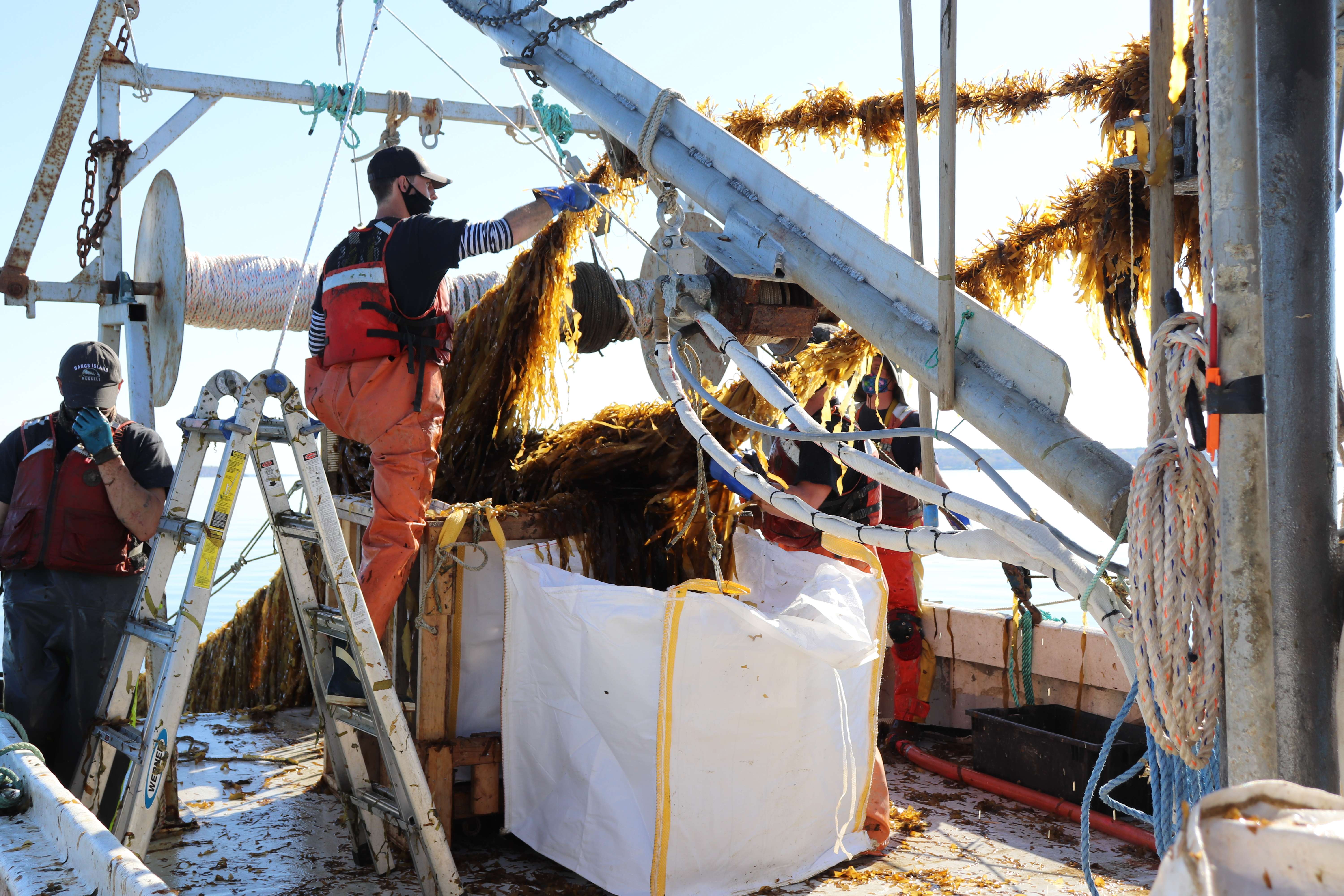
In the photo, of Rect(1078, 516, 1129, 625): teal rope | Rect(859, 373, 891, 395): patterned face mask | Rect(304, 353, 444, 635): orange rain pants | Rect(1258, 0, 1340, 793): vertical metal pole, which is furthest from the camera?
Rect(859, 373, 891, 395): patterned face mask

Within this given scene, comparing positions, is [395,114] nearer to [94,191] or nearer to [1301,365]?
[94,191]

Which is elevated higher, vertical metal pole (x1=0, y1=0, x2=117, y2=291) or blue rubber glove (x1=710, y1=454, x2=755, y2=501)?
vertical metal pole (x1=0, y1=0, x2=117, y2=291)

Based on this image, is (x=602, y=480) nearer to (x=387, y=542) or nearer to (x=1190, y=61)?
(x=387, y=542)

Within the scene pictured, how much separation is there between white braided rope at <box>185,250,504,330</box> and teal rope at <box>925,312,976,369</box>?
438cm

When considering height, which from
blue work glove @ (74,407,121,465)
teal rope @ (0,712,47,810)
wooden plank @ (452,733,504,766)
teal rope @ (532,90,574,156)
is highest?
teal rope @ (532,90,574,156)

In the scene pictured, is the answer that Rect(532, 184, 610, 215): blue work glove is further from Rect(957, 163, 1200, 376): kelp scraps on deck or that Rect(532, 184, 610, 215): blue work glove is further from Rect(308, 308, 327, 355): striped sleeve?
Rect(957, 163, 1200, 376): kelp scraps on deck

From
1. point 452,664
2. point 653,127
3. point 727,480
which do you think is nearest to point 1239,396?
point 653,127

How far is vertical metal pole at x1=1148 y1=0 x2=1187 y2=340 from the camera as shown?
2328 mm

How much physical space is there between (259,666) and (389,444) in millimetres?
3062

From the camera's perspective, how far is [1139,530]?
1877 millimetres

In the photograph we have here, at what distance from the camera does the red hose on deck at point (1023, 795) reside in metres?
4.29

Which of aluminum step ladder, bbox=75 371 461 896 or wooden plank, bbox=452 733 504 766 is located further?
wooden plank, bbox=452 733 504 766

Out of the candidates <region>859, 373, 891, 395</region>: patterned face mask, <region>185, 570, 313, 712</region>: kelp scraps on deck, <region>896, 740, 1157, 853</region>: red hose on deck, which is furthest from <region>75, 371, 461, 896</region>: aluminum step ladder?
<region>859, 373, 891, 395</region>: patterned face mask

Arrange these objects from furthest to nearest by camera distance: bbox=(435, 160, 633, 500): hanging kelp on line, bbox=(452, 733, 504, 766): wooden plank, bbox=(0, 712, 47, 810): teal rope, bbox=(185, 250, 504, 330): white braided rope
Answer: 1. bbox=(185, 250, 504, 330): white braided rope
2. bbox=(435, 160, 633, 500): hanging kelp on line
3. bbox=(452, 733, 504, 766): wooden plank
4. bbox=(0, 712, 47, 810): teal rope
